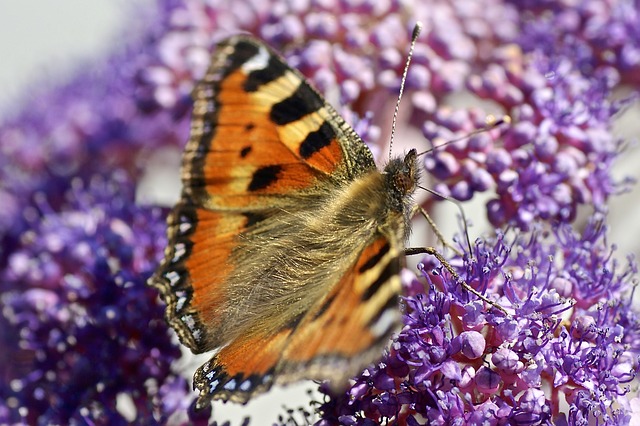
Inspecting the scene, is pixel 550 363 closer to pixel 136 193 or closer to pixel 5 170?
pixel 136 193

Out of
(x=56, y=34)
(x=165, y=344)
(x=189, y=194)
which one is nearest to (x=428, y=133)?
(x=189, y=194)

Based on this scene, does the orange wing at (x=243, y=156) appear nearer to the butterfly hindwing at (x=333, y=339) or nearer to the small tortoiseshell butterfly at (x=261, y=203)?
the small tortoiseshell butterfly at (x=261, y=203)

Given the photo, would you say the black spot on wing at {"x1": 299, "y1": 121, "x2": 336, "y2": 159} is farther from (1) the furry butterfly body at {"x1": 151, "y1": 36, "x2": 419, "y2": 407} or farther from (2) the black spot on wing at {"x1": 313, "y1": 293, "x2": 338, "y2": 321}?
(2) the black spot on wing at {"x1": 313, "y1": 293, "x2": 338, "y2": 321}

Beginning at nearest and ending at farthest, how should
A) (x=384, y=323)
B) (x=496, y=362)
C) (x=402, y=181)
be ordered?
(x=384, y=323) < (x=496, y=362) < (x=402, y=181)

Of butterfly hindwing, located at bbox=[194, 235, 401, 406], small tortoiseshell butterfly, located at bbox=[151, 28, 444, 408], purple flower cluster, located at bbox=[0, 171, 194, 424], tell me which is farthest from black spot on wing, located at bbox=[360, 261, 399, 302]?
purple flower cluster, located at bbox=[0, 171, 194, 424]

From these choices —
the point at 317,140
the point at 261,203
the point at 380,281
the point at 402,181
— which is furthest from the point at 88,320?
the point at 380,281

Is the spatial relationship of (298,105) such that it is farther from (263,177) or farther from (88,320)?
(88,320)
